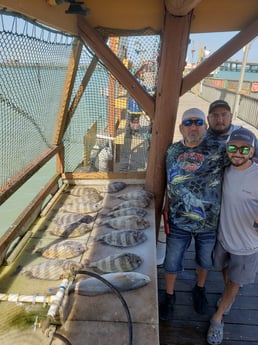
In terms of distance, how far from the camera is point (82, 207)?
3.44 metres

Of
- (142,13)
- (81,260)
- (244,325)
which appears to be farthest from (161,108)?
(244,325)

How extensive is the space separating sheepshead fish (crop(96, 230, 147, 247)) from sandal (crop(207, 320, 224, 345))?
96cm

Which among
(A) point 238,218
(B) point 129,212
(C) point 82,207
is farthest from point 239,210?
(C) point 82,207

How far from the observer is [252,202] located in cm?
216

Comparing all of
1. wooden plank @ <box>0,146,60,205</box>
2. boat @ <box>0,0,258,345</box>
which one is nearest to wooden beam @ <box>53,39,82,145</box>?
boat @ <box>0,0,258,345</box>

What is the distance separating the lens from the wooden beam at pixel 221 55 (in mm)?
2988

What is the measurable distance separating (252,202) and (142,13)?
7.37ft

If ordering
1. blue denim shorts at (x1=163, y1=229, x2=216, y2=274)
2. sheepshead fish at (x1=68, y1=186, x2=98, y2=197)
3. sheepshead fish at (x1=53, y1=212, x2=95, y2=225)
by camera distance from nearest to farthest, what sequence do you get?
blue denim shorts at (x1=163, y1=229, x2=216, y2=274) → sheepshead fish at (x1=53, y1=212, x2=95, y2=225) → sheepshead fish at (x1=68, y1=186, x2=98, y2=197)

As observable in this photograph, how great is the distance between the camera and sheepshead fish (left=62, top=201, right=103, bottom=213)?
340 cm

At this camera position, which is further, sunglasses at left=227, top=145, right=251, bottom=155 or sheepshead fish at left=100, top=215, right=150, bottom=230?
sheepshead fish at left=100, top=215, right=150, bottom=230

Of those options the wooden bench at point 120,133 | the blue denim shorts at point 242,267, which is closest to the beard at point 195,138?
the blue denim shorts at point 242,267

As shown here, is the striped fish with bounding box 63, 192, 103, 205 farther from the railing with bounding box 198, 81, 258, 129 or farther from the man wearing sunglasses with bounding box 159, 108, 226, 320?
the railing with bounding box 198, 81, 258, 129

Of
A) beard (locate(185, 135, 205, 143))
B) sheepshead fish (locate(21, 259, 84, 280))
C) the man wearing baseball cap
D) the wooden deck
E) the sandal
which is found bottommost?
the wooden deck

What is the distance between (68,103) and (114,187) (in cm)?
129
